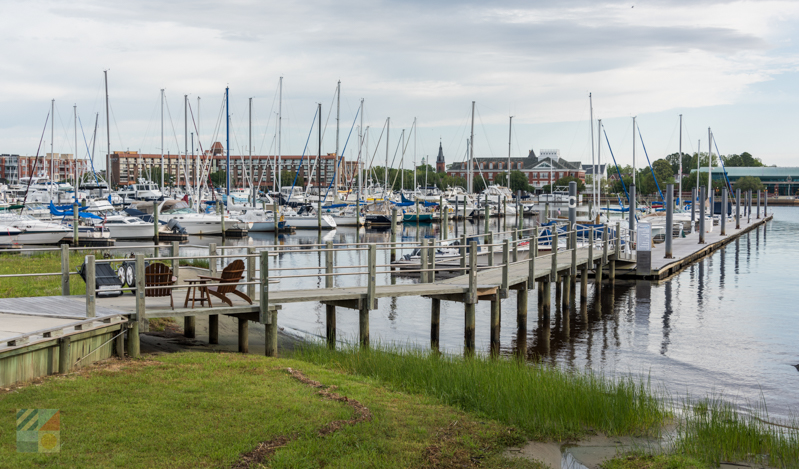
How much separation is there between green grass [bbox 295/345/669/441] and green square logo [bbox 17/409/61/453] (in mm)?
4851

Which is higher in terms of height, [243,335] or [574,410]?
[243,335]

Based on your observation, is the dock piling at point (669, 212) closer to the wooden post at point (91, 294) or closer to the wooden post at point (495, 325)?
the wooden post at point (495, 325)

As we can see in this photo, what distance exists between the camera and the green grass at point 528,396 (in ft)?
32.5

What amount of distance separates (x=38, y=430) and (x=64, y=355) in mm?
2596

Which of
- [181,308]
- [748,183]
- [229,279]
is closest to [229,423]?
[181,308]

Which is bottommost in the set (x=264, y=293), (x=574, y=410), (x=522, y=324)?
(x=522, y=324)

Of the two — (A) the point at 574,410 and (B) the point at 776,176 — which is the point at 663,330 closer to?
(A) the point at 574,410

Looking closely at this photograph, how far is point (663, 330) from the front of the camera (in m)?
22.3

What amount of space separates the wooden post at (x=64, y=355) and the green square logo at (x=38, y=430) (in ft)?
6.22

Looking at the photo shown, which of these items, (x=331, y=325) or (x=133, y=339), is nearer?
(x=133, y=339)

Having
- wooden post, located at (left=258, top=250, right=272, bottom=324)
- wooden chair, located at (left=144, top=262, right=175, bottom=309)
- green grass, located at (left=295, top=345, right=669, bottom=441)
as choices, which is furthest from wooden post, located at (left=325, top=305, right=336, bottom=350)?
wooden chair, located at (left=144, top=262, right=175, bottom=309)

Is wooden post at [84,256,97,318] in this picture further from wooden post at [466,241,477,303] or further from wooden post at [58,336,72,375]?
wooden post at [466,241,477,303]

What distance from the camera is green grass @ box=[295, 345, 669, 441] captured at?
9.90 m

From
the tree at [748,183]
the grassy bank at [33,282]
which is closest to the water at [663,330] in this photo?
the grassy bank at [33,282]
